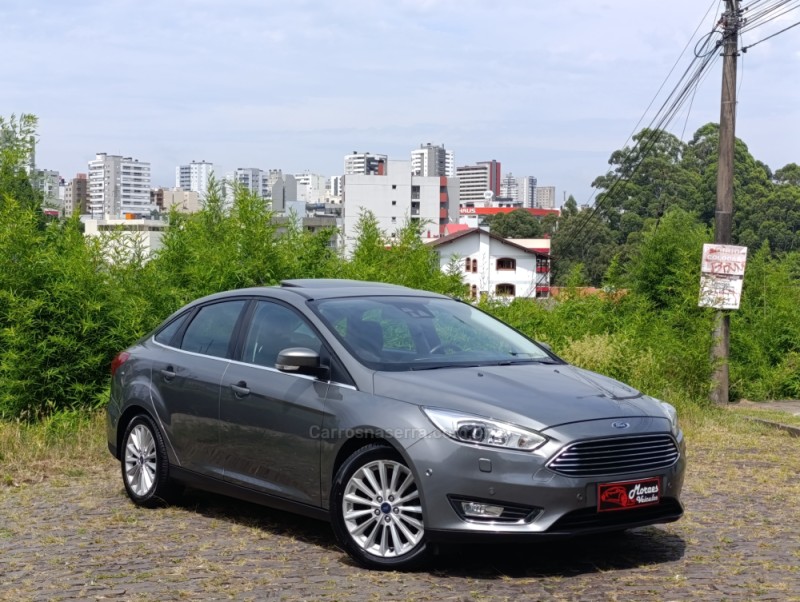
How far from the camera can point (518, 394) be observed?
6512 millimetres

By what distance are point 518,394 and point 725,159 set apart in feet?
37.4

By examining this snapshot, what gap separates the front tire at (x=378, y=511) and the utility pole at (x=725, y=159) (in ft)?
35.6

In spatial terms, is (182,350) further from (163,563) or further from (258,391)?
(163,563)

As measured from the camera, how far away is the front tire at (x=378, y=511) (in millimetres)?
6301

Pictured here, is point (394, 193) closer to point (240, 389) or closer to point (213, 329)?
point (213, 329)

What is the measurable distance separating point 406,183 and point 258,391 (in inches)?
5093

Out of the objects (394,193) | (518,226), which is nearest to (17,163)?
(518,226)

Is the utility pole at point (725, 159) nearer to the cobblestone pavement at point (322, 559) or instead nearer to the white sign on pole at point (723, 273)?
the white sign on pole at point (723, 273)

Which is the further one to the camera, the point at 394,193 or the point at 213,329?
the point at 394,193

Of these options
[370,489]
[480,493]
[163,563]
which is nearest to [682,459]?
[480,493]

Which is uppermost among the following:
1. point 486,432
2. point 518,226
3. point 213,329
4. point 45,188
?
point 518,226

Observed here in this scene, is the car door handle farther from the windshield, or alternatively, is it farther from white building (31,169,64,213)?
white building (31,169,64,213)

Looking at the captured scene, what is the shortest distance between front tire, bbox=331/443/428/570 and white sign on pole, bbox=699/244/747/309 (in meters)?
10.4

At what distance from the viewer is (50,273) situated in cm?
1239
